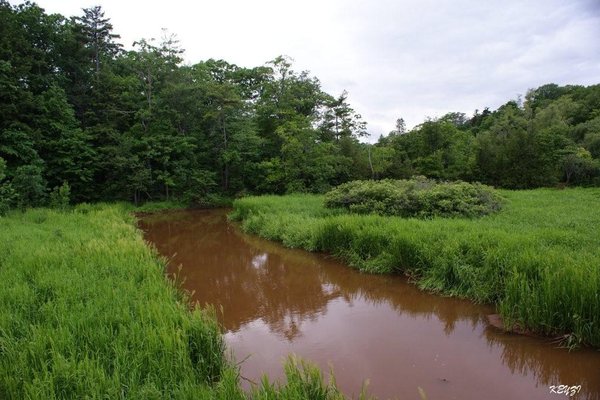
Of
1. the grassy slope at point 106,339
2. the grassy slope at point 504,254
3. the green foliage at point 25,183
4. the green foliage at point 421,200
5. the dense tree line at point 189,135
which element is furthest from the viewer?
the dense tree line at point 189,135

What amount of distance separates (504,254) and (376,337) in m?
2.92

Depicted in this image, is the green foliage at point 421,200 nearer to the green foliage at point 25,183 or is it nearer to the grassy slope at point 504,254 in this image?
the grassy slope at point 504,254

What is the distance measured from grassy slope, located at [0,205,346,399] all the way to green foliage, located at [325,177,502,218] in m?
7.55

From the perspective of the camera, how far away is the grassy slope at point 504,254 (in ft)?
16.4

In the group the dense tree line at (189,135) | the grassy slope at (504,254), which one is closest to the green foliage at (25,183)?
the dense tree line at (189,135)

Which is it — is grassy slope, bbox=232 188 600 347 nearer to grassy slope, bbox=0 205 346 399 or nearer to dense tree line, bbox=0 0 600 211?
grassy slope, bbox=0 205 346 399

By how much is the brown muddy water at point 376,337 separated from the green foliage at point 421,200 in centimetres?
316

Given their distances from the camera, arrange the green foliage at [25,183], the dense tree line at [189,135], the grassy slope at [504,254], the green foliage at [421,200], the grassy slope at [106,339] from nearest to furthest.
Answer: the grassy slope at [106,339] → the grassy slope at [504,254] → the green foliage at [421,200] → the green foliage at [25,183] → the dense tree line at [189,135]

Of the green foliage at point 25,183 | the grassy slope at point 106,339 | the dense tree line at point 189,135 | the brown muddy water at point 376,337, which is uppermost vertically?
the dense tree line at point 189,135

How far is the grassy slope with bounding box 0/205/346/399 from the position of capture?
3234 millimetres

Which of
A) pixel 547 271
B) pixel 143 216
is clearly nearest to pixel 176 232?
pixel 143 216

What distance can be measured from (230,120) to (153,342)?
23.1 metres

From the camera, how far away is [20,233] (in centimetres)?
970

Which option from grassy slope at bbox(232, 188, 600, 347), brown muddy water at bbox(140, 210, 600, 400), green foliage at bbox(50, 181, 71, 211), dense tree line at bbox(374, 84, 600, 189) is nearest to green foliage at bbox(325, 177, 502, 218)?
grassy slope at bbox(232, 188, 600, 347)
